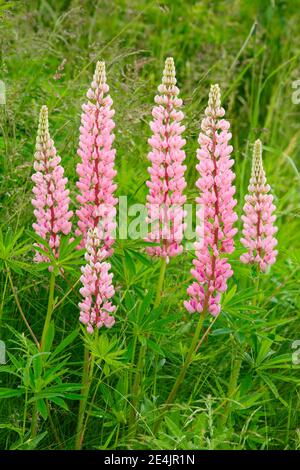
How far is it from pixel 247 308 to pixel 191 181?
776mm

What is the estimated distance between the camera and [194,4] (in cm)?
567

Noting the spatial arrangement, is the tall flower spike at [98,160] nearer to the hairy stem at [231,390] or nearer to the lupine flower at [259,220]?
the lupine flower at [259,220]

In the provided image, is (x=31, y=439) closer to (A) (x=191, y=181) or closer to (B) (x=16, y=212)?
(B) (x=16, y=212)

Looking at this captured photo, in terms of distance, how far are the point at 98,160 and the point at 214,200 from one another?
376mm

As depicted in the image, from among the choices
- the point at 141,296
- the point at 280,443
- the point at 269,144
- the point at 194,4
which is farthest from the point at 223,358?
the point at 194,4

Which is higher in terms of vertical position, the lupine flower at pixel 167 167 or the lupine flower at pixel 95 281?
the lupine flower at pixel 167 167

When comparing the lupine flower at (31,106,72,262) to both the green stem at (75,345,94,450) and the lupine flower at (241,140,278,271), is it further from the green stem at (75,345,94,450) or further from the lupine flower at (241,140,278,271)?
the lupine flower at (241,140,278,271)

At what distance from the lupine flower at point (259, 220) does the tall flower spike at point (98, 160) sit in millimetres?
428

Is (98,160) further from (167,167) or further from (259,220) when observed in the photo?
(259,220)

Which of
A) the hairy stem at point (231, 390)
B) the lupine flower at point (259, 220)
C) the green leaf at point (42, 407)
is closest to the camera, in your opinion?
the green leaf at point (42, 407)

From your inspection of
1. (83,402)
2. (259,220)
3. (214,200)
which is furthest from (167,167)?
(83,402)

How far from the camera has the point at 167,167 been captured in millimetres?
2672

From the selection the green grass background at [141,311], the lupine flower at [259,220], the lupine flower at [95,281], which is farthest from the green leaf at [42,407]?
the lupine flower at [259,220]

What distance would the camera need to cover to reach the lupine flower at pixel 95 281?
2.61 metres
